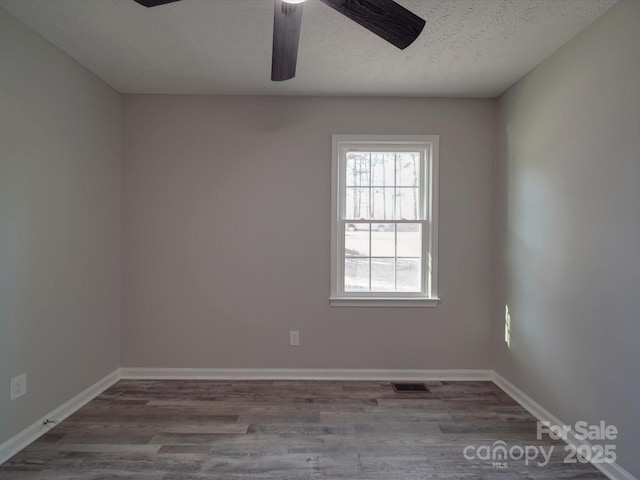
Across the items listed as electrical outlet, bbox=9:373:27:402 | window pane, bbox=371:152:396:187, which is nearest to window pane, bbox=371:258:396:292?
window pane, bbox=371:152:396:187

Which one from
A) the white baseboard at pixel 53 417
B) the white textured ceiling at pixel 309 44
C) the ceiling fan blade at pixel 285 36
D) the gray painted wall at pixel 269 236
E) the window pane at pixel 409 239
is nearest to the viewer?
the ceiling fan blade at pixel 285 36

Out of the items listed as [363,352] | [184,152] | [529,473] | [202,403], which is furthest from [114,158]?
[529,473]

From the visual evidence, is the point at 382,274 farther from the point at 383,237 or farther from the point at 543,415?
the point at 543,415

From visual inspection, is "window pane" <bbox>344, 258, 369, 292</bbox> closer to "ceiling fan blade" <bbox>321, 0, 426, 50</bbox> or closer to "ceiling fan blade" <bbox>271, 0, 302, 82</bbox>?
"ceiling fan blade" <bbox>271, 0, 302, 82</bbox>

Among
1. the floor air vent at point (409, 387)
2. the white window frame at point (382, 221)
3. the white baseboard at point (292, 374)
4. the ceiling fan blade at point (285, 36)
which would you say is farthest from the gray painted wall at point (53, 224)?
the floor air vent at point (409, 387)

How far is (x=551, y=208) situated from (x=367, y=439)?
201 cm

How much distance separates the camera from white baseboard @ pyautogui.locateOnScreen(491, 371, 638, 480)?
6.14 feet

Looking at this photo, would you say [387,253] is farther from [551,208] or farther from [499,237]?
[551,208]

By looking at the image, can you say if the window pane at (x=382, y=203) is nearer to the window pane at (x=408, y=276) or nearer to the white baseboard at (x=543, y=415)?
the window pane at (x=408, y=276)

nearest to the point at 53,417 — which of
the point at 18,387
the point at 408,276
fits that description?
the point at 18,387

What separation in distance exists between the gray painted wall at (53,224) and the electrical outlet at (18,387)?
0.03 metres

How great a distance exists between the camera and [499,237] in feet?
10.1

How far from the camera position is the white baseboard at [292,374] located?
314 cm

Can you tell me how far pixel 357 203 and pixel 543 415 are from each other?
7.07 ft
